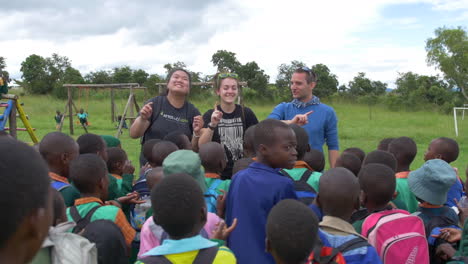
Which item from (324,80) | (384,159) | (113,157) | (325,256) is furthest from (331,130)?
(324,80)

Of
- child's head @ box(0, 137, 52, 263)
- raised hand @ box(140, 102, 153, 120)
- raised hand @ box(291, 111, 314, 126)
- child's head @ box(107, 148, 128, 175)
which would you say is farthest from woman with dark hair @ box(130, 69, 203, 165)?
child's head @ box(0, 137, 52, 263)

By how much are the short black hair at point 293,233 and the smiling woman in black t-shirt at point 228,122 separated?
6.73ft

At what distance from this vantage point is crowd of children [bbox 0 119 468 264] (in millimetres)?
940

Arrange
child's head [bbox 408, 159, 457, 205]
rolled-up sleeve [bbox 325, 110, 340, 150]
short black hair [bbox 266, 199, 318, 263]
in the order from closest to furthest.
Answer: short black hair [bbox 266, 199, 318, 263] → child's head [bbox 408, 159, 457, 205] → rolled-up sleeve [bbox 325, 110, 340, 150]

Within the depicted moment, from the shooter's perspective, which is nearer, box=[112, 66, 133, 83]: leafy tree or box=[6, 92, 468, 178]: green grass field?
box=[6, 92, 468, 178]: green grass field

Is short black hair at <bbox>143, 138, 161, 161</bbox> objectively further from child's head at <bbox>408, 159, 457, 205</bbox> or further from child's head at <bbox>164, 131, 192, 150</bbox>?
child's head at <bbox>408, 159, 457, 205</bbox>

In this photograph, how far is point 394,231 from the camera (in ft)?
6.93

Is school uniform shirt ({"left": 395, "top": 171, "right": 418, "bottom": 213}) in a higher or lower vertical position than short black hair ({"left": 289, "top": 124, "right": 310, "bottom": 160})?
lower

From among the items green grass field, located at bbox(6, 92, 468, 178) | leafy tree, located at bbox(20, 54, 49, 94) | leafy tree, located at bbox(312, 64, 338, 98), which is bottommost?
green grass field, located at bbox(6, 92, 468, 178)

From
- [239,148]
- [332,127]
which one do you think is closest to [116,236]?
[239,148]

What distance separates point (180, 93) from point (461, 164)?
7.10 m

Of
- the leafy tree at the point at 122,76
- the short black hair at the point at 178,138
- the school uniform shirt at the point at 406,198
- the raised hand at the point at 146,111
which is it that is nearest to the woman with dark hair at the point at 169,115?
the raised hand at the point at 146,111

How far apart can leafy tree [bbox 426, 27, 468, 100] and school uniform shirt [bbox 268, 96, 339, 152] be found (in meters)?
31.3

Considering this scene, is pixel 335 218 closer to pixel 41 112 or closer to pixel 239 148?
pixel 239 148
